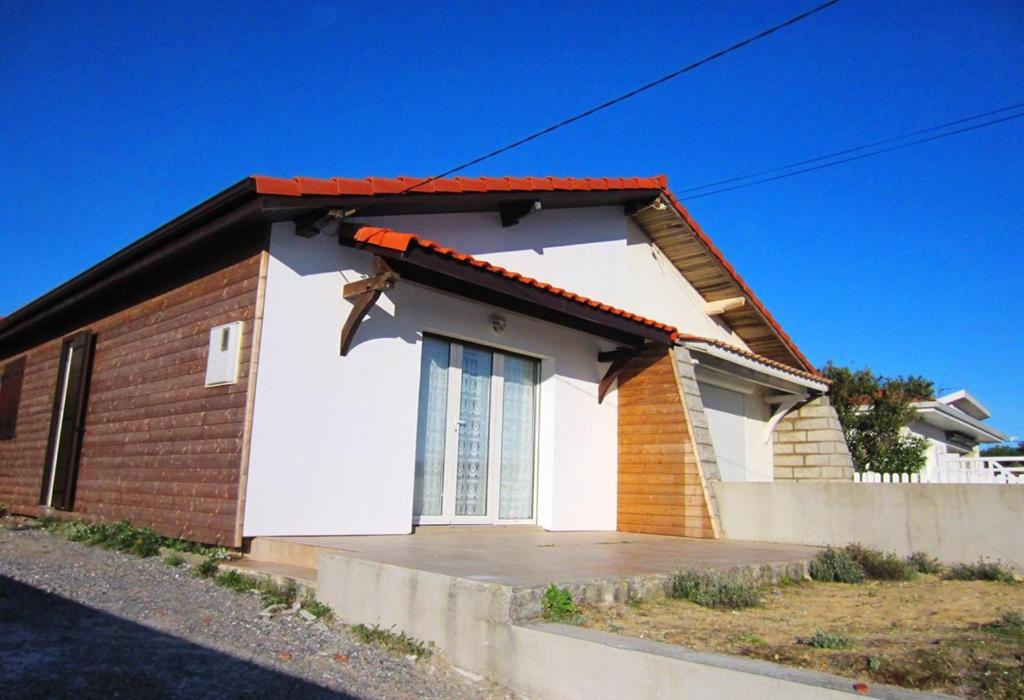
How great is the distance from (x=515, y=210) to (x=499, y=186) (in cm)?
71

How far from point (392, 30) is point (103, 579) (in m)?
7.04

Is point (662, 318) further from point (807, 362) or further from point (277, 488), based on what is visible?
point (277, 488)

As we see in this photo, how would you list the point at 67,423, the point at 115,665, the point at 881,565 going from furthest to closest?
the point at 67,423, the point at 881,565, the point at 115,665

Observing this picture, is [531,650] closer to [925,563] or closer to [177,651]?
[177,651]

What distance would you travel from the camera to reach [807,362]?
47.3 feet

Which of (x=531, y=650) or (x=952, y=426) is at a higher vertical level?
(x=952, y=426)

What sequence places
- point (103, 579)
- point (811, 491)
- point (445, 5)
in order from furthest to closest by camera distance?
point (445, 5) → point (811, 491) → point (103, 579)

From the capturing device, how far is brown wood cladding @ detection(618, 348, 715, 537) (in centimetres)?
948

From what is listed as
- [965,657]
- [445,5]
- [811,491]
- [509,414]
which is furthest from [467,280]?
[965,657]

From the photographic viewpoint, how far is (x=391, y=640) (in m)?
4.54

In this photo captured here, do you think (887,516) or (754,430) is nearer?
(887,516)

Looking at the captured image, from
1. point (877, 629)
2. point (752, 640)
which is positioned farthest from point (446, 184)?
point (877, 629)

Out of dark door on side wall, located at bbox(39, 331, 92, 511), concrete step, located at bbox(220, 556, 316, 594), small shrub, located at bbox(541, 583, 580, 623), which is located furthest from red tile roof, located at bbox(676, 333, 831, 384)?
dark door on side wall, located at bbox(39, 331, 92, 511)

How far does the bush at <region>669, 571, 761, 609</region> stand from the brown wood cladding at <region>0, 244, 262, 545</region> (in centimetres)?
380
